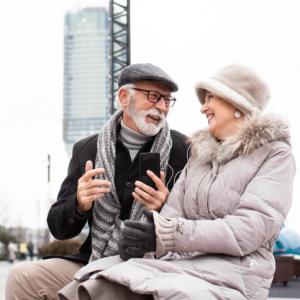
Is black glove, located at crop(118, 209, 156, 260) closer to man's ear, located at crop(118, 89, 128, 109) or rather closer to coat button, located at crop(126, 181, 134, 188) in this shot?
coat button, located at crop(126, 181, 134, 188)

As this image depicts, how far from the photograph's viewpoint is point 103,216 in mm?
3281

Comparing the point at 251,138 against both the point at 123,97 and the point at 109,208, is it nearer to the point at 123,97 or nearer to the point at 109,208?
the point at 109,208

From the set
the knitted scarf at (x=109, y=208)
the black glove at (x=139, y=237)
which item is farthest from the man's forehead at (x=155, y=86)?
the black glove at (x=139, y=237)

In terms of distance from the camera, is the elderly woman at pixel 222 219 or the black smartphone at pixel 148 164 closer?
the elderly woman at pixel 222 219

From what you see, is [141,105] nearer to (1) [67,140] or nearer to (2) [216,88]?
(2) [216,88]

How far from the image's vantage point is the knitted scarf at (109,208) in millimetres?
3242

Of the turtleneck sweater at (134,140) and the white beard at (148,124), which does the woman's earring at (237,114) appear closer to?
the white beard at (148,124)

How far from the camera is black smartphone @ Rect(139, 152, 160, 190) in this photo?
311 centimetres

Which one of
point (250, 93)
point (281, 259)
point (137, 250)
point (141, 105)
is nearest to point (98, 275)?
point (137, 250)

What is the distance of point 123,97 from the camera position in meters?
3.55

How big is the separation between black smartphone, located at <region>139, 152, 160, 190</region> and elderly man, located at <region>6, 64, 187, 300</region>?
47mm

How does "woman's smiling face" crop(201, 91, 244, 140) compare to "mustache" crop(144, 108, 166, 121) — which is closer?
"woman's smiling face" crop(201, 91, 244, 140)

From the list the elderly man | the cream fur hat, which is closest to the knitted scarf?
the elderly man

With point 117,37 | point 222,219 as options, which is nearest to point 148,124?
point 222,219
